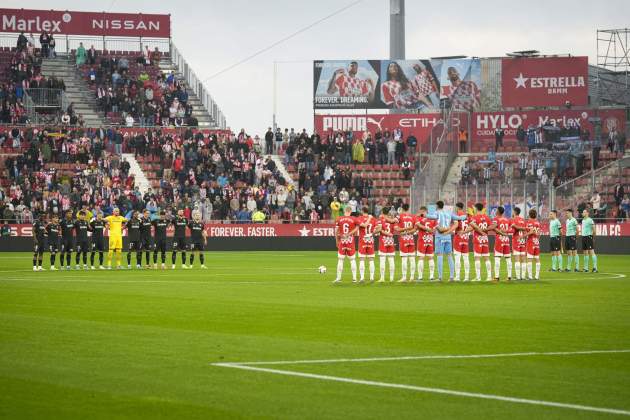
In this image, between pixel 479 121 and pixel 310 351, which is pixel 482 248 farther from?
pixel 479 121

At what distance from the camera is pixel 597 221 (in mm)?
53000

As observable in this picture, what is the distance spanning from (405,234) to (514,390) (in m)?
18.5

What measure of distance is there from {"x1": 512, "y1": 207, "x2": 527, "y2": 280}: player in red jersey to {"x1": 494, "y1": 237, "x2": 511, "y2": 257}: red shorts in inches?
12.5

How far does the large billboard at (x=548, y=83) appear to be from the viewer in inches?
2731

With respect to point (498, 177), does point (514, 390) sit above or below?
below

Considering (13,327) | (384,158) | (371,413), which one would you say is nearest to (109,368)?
(371,413)

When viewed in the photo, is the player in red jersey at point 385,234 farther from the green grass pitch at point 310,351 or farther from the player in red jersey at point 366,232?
the green grass pitch at point 310,351

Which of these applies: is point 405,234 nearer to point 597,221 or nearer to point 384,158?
point 597,221

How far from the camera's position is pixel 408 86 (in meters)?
70.8

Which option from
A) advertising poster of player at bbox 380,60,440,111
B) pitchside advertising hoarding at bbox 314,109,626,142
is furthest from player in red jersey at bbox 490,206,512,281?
advertising poster of player at bbox 380,60,440,111

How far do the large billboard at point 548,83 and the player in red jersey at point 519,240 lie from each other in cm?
3879

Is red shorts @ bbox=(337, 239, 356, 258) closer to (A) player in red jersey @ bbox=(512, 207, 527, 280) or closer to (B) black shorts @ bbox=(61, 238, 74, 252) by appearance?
(A) player in red jersey @ bbox=(512, 207, 527, 280)

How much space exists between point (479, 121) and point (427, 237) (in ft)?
128

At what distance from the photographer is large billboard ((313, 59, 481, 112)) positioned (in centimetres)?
7038
